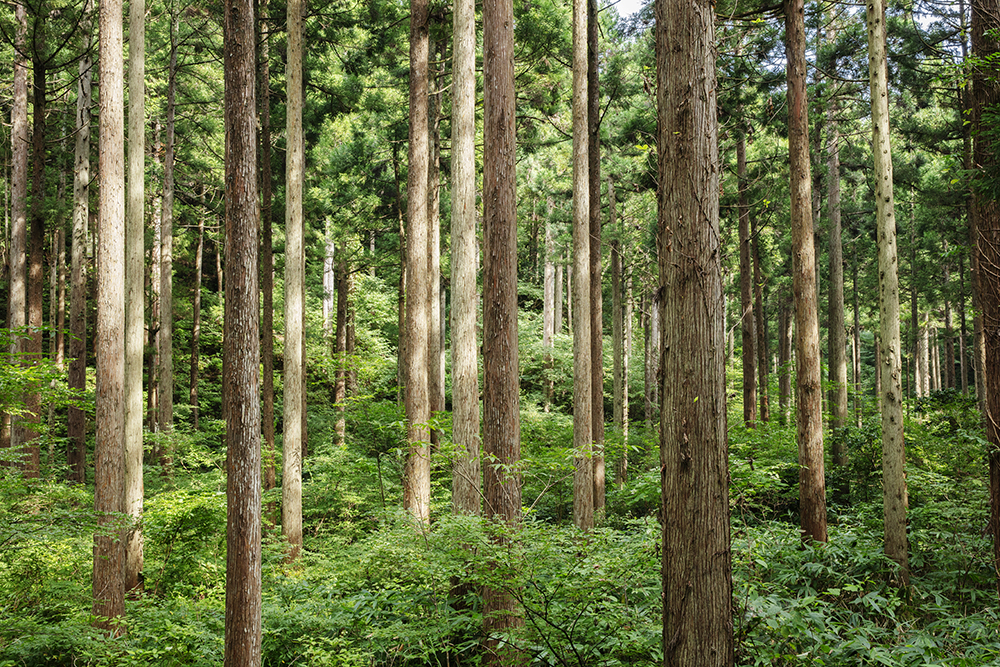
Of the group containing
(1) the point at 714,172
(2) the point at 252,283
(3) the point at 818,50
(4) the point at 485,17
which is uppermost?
(3) the point at 818,50

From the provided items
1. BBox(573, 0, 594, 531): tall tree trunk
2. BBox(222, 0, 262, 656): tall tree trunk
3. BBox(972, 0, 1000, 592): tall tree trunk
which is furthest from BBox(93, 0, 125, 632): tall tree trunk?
BBox(972, 0, 1000, 592): tall tree trunk

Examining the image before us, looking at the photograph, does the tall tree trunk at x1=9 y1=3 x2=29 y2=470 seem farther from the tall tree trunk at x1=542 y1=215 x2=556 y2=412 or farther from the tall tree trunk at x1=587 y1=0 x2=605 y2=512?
the tall tree trunk at x1=542 y1=215 x2=556 y2=412

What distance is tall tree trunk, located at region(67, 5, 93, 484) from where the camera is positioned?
11844 millimetres

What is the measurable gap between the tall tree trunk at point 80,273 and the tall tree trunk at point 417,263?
7.45m

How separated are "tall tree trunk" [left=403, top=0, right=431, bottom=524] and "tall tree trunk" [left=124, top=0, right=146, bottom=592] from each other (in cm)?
400

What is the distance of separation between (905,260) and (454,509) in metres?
30.9

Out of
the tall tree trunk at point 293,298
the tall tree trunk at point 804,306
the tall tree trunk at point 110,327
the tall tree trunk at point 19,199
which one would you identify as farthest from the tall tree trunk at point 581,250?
the tall tree trunk at point 19,199

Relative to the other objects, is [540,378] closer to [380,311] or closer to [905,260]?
[380,311]

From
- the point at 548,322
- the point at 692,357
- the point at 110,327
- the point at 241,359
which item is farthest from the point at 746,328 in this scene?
the point at 110,327

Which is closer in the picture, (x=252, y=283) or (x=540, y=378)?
(x=252, y=283)

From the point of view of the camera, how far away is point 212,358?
918 inches

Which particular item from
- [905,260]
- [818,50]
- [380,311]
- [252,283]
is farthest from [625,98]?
[905,260]

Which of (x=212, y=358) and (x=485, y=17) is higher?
(x=485, y=17)

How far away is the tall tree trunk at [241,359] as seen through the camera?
15.6 feet
